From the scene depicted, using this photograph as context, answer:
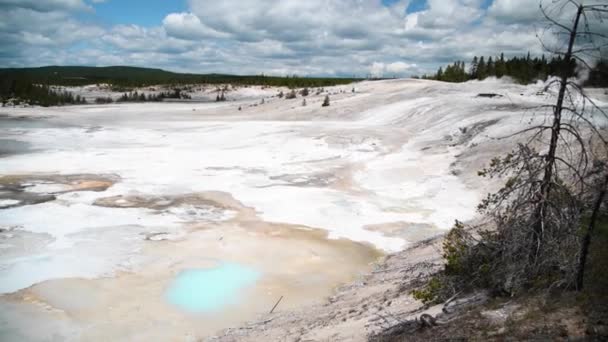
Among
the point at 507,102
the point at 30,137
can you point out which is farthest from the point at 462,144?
the point at 30,137

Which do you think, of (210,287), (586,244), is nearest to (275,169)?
(210,287)

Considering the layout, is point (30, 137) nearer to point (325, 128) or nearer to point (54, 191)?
point (54, 191)

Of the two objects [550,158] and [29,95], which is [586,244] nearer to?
[550,158]

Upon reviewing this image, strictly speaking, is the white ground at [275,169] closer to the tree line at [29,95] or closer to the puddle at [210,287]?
the puddle at [210,287]

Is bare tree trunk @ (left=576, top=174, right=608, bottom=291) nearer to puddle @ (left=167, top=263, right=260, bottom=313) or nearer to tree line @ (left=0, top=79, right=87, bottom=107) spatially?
puddle @ (left=167, top=263, right=260, bottom=313)

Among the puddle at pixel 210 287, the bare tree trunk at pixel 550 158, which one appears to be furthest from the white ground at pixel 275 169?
the puddle at pixel 210 287

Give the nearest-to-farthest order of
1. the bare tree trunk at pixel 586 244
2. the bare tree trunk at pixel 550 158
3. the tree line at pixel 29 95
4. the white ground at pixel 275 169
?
1. the bare tree trunk at pixel 586 244
2. the bare tree trunk at pixel 550 158
3. the white ground at pixel 275 169
4. the tree line at pixel 29 95
